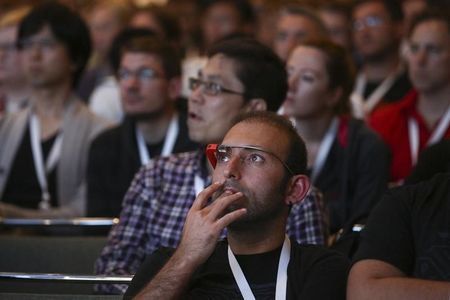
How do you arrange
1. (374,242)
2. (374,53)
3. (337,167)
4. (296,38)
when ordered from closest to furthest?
(374,242)
(337,167)
(296,38)
(374,53)

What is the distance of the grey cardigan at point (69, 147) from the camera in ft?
20.1

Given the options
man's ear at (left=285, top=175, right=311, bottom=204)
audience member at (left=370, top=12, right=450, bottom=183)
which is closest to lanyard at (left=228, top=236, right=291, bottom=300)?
man's ear at (left=285, top=175, right=311, bottom=204)

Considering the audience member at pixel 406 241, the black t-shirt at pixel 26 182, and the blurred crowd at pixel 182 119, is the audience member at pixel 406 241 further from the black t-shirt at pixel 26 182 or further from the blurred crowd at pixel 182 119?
the black t-shirt at pixel 26 182

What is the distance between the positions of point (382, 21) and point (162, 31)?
5.39ft

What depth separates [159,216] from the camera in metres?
4.25

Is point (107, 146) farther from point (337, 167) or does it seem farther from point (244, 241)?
point (244, 241)

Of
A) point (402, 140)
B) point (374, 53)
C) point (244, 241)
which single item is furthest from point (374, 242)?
point (374, 53)

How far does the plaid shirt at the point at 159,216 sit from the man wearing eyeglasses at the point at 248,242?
0.74 m

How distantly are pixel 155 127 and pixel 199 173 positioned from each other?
164 cm

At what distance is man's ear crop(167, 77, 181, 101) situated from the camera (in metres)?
6.11

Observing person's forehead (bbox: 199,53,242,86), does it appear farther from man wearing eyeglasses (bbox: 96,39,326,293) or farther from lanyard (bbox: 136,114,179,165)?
lanyard (bbox: 136,114,179,165)

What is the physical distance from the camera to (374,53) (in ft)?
26.0

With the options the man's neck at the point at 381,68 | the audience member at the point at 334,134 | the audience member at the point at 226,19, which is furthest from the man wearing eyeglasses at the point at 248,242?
the audience member at the point at 226,19

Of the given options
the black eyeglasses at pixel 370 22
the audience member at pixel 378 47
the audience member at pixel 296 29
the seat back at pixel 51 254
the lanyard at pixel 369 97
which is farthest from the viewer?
the black eyeglasses at pixel 370 22
